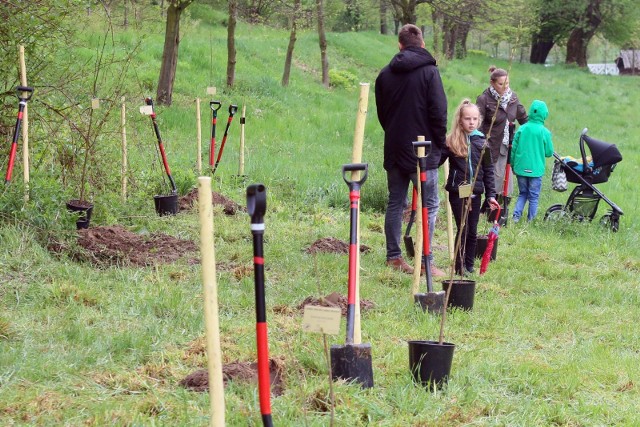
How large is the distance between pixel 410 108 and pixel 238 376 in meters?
3.44

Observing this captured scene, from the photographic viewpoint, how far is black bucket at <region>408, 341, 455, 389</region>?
4.44 m

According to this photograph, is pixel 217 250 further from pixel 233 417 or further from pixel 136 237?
pixel 233 417

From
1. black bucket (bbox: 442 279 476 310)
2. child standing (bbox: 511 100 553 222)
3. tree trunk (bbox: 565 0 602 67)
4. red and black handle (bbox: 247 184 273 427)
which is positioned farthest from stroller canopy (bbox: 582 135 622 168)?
tree trunk (bbox: 565 0 602 67)

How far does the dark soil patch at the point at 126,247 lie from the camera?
6.96m

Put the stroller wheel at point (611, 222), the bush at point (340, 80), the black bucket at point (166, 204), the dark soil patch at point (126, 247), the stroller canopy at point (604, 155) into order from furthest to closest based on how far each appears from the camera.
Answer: the bush at point (340, 80) < the stroller wheel at point (611, 222) < the stroller canopy at point (604, 155) < the black bucket at point (166, 204) < the dark soil patch at point (126, 247)

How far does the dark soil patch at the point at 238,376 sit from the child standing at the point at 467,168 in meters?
3.13

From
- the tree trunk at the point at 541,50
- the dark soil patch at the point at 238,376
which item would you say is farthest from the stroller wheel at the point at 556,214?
the tree trunk at the point at 541,50

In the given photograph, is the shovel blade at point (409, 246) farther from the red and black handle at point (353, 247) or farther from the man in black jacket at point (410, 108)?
the red and black handle at point (353, 247)

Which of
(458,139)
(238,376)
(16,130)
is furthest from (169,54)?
(238,376)

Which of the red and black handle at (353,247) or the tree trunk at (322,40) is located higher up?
the tree trunk at (322,40)

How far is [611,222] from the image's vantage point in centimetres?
1078

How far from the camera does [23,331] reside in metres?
4.98

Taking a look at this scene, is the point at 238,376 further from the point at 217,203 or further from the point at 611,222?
the point at 611,222

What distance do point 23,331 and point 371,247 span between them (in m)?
4.37
